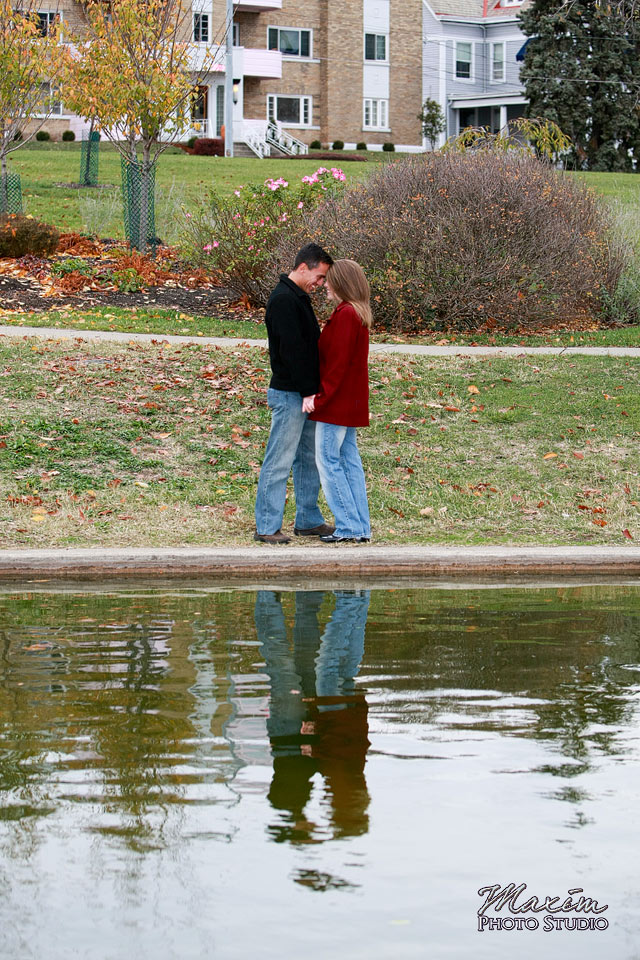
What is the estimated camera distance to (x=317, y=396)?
8.21m

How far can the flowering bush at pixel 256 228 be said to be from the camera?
18797mm

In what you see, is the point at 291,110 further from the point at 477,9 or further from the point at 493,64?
the point at 477,9

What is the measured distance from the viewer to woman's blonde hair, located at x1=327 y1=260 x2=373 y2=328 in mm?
8055

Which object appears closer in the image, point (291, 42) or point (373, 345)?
point (373, 345)

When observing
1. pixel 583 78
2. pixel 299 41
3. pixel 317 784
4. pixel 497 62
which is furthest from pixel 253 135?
pixel 317 784

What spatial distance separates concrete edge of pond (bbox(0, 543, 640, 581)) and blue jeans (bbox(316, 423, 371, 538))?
1.08 feet

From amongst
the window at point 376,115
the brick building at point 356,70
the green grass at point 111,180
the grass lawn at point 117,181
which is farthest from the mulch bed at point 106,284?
the window at point 376,115

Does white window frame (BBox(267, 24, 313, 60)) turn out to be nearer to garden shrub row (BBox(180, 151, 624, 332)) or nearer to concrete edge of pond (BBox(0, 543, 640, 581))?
garden shrub row (BBox(180, 151, 624, 332))

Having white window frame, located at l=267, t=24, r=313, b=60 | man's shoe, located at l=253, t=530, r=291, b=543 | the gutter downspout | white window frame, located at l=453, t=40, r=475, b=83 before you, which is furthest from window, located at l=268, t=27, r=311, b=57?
man's shoe, located at l=253, t=530, r=291, b=543

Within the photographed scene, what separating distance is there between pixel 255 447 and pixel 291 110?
53787mm

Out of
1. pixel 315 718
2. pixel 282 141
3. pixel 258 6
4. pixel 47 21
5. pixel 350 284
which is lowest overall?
pixel 315 718

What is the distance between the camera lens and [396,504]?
31.0ft

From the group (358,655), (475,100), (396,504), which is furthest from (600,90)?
(358,655)

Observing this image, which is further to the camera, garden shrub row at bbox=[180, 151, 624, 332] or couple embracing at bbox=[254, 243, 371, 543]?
garden shrub row at bbox=[180, 151, 624, 332]
